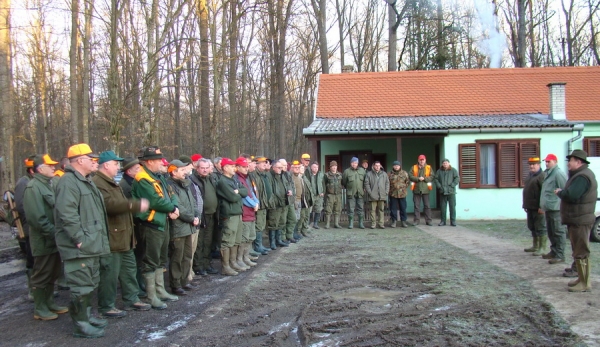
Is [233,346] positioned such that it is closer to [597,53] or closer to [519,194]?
[519,194]

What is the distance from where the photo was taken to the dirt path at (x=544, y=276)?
4.95m

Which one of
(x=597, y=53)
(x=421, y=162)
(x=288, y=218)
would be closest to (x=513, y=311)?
(x=288, y=218)

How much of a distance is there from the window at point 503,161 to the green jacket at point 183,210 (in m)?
10.1

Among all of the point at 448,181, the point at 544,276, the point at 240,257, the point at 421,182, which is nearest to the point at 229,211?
the point at 240,257

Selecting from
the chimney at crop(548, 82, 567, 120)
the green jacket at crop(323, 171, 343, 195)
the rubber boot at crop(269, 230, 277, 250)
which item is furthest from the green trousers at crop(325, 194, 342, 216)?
the chimney at crop(548, 82, 567, 120)

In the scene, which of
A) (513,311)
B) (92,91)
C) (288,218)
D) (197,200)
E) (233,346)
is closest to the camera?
(233,346)

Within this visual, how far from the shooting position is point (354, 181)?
43.9ft

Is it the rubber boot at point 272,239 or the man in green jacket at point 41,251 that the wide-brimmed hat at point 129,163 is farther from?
the rubber boot at point 272,239

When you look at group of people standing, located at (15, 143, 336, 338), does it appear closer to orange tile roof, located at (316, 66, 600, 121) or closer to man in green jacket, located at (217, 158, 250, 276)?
man in green jacket, located at (217, 158, 250, 276)

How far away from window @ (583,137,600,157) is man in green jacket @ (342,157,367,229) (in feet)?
24.8

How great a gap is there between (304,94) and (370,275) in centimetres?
2561

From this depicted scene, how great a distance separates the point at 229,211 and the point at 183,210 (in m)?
1.33

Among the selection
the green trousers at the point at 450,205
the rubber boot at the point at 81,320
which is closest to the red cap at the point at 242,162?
the rubber boot at the point at 81,320

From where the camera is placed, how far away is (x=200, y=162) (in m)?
7.65
